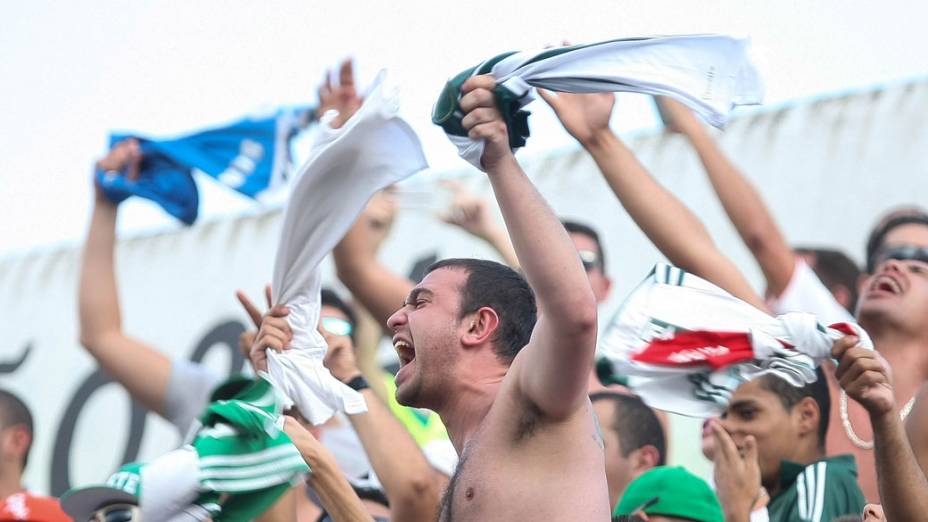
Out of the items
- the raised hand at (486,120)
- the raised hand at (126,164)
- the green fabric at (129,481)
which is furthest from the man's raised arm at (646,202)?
the raised hand at (126,164)

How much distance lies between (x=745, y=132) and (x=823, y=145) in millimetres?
331

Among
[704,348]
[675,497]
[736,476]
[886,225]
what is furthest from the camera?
[886,225]

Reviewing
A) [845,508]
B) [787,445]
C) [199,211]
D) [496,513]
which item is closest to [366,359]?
[199,211]

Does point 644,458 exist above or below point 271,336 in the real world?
below

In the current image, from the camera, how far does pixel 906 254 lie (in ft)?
14.6

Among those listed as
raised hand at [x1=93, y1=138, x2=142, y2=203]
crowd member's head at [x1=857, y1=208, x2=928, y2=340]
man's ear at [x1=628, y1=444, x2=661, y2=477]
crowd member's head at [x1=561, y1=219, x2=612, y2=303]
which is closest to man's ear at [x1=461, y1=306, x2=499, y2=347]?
crowd member's head at [x1=857, y1=208, x2=928, y2=340]

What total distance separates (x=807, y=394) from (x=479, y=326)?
1.30m

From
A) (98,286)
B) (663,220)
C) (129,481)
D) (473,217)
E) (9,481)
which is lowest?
(9,481)

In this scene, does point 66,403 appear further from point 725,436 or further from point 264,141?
point 725,436

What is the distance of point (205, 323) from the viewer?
7.57 meters

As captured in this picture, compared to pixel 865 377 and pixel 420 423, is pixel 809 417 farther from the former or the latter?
pixel 420 423

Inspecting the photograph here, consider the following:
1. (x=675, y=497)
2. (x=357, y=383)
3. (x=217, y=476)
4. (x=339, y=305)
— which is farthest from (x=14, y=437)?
(x=675, y=497)

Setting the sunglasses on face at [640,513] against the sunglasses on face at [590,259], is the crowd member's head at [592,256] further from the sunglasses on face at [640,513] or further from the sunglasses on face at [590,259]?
the sunglasses on face at [640,513]

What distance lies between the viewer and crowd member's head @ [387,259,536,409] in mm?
3336
